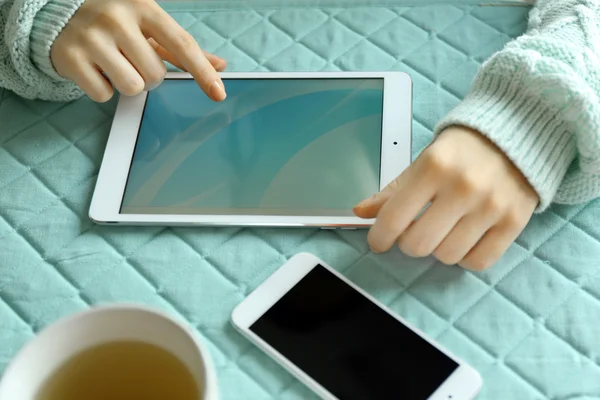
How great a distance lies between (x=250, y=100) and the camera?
1.67 feet

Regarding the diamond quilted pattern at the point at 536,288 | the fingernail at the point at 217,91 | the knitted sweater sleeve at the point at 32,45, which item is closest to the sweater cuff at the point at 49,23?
the knitted sweater sleeve at the point at 32,45

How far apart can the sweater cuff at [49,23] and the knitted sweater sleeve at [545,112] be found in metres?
0.25

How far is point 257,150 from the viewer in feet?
1.57

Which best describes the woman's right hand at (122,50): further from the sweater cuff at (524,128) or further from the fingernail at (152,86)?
the sweater cuff at (524,128)

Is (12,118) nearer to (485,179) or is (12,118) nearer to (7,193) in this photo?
(7,193)

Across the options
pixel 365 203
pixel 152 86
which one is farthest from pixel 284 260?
pixel 152 86

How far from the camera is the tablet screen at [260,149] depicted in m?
0.45

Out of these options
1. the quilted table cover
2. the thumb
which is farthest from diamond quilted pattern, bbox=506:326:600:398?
the thumb

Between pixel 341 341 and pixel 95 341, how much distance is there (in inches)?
5.5

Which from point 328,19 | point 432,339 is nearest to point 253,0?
point 328,19

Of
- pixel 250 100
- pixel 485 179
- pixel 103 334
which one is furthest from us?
pixel 250 100

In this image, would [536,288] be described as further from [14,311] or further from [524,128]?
[14,311]

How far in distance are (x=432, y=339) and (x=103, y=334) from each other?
177 millimetres

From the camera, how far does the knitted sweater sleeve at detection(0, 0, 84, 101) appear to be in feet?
1.58
